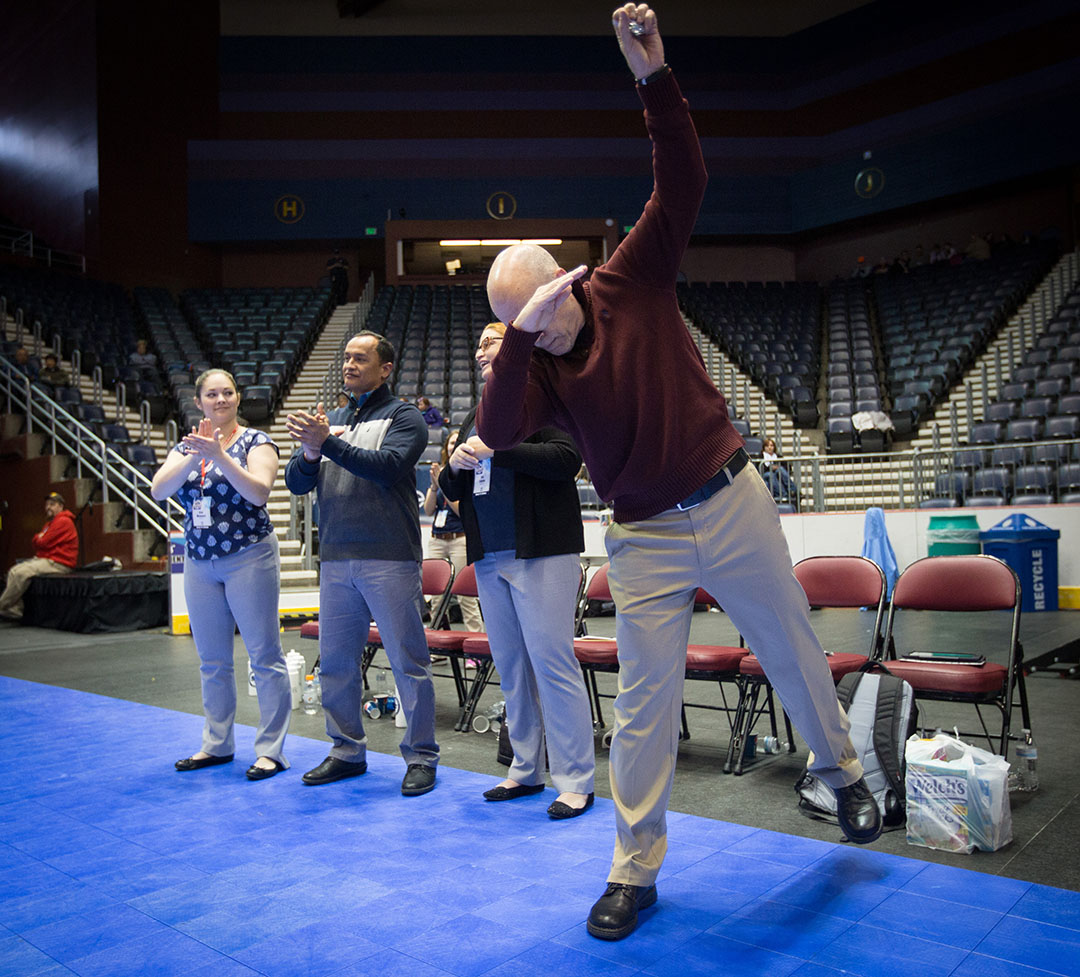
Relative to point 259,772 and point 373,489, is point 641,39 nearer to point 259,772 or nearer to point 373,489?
point 373,489

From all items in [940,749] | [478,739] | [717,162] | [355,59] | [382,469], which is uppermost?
[355,59]

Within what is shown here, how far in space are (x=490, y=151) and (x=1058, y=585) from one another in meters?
16.5

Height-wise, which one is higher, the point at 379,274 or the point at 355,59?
the point at 355,59

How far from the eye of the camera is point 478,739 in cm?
440

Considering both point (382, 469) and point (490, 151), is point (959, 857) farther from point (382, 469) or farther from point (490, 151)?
point (490, 151)

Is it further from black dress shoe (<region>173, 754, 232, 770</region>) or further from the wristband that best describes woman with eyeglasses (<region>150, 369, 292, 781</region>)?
the wristband

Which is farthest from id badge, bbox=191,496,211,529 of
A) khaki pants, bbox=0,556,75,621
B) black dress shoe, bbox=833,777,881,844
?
khaki pants, bbox=0,556,75,621

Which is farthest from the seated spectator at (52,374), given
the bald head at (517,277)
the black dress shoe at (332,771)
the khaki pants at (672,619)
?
the khaki pants at (672,619)

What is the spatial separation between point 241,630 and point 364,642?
591mm

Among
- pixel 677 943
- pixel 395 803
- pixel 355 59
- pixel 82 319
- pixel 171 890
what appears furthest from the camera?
pixel 355 59

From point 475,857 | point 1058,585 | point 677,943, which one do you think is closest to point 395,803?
point 475,857

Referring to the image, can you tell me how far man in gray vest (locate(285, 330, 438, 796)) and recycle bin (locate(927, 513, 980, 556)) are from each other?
7.11m

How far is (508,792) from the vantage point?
335 centimetres

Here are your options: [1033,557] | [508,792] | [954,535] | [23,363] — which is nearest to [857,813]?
[508,792]
